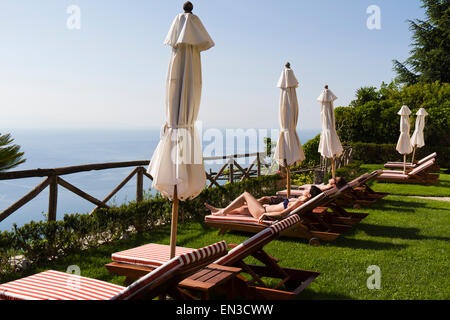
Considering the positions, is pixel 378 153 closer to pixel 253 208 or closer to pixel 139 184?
pixel 253 208

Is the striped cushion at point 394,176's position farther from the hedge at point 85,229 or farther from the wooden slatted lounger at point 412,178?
the hedge at point 85,229

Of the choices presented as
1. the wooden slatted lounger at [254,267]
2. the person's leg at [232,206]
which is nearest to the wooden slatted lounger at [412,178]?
the person's leg at [232,206]

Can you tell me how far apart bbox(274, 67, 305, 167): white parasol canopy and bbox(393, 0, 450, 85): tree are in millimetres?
28270

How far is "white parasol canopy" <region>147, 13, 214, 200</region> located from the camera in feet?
12.8

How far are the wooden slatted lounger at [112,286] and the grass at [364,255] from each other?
1.32m

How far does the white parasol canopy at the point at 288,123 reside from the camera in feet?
26.8

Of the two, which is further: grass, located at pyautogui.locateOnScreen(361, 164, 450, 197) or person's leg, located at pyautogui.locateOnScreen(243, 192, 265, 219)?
grass, located at pyautogui.locateOnScreen(361, 164, 450, 197)

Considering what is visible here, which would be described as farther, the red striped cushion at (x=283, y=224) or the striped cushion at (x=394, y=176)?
the striped cushion at (x=394, y=176)

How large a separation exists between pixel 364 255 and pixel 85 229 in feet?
14.0

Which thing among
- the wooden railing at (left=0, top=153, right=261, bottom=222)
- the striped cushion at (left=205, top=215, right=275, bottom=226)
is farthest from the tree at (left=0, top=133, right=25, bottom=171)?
the striped cushion at (left=205, top=215, right=275, bottom=226)

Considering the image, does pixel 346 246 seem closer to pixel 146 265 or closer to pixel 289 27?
pixel 146 265

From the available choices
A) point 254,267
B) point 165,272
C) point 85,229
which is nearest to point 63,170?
point 85,229

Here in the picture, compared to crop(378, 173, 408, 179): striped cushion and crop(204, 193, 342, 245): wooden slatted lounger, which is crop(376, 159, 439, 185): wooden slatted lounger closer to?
crop(378, 173, 408, 179): striped cushion
